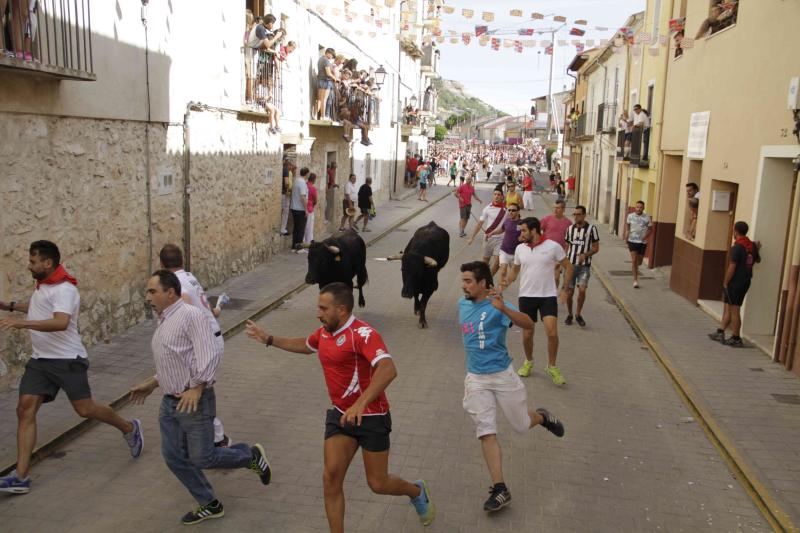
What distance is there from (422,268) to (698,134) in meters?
6.24

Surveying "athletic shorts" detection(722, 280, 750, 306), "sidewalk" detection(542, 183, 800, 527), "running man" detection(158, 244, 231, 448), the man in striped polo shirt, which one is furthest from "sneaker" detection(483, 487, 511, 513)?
"athletic shorts" detection(722, 280, 750, 306)

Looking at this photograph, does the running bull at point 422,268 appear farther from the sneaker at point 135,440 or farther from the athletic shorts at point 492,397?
the sneaker at point 135,440

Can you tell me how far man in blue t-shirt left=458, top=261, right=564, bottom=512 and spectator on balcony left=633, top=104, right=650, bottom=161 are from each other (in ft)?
48.0

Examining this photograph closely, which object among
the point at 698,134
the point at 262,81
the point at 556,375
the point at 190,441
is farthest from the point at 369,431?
the point at 262,81

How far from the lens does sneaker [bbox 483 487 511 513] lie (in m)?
5.12

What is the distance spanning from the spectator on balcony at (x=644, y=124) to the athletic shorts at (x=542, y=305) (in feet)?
39.0

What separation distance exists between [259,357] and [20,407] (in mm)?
3779

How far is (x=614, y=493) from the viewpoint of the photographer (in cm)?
557

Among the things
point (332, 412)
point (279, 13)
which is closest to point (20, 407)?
point (332, 412)

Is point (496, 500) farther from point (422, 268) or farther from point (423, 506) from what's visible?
point (422, 268)

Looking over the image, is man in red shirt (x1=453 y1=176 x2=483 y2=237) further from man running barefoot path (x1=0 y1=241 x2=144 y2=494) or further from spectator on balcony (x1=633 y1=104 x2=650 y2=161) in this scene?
man running barefoot path (x1=0 y1=241 x2=144 y2=494)

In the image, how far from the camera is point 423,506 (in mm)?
4887

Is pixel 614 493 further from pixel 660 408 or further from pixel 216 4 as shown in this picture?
pixel 216 4

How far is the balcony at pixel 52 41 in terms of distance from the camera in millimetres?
6887
